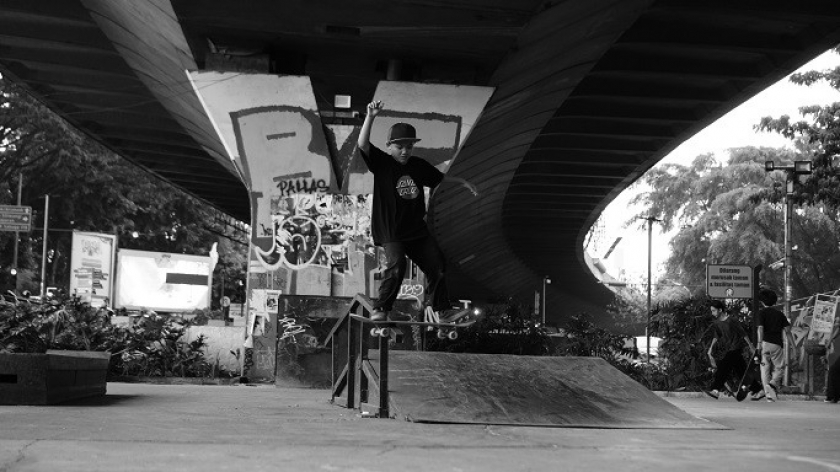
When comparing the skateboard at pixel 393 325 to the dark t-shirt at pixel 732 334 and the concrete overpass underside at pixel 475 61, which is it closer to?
the concrete overpass underside at pixel 475 61

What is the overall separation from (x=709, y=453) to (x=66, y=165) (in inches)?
1647

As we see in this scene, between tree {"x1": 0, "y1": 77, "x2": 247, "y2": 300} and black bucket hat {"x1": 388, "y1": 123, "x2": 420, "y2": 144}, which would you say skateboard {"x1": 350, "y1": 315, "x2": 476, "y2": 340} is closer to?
black bucket hat {"x1": 388, "y1": 123, "x2": 420, "y2": 144}

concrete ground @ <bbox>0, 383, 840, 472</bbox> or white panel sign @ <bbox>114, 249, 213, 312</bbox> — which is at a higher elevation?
white panel sign @ <bbox>114, 249, 213, 312</bbox>

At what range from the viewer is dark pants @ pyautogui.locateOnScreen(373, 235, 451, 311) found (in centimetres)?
1139

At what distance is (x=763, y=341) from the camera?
61.2ft

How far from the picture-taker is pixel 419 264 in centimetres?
1171

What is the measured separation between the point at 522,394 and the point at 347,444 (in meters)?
3.26

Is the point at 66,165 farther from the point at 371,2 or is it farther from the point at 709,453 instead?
the point at 709,453

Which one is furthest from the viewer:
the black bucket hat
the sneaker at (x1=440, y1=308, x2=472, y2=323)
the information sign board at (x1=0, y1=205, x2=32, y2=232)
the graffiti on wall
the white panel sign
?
the white panel sign

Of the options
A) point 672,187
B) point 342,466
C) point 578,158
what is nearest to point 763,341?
point 342,466

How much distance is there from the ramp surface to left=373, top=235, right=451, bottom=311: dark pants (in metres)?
0.56

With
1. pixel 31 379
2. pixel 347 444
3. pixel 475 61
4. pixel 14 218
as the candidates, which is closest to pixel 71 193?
pixel 14 218

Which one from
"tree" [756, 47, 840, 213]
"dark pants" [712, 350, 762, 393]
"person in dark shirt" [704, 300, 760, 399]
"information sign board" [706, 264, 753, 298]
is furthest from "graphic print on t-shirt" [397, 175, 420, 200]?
"tree" [756, 47, 840, 213]

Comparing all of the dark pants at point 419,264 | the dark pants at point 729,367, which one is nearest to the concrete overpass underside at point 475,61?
the dark pants at point 729,367
